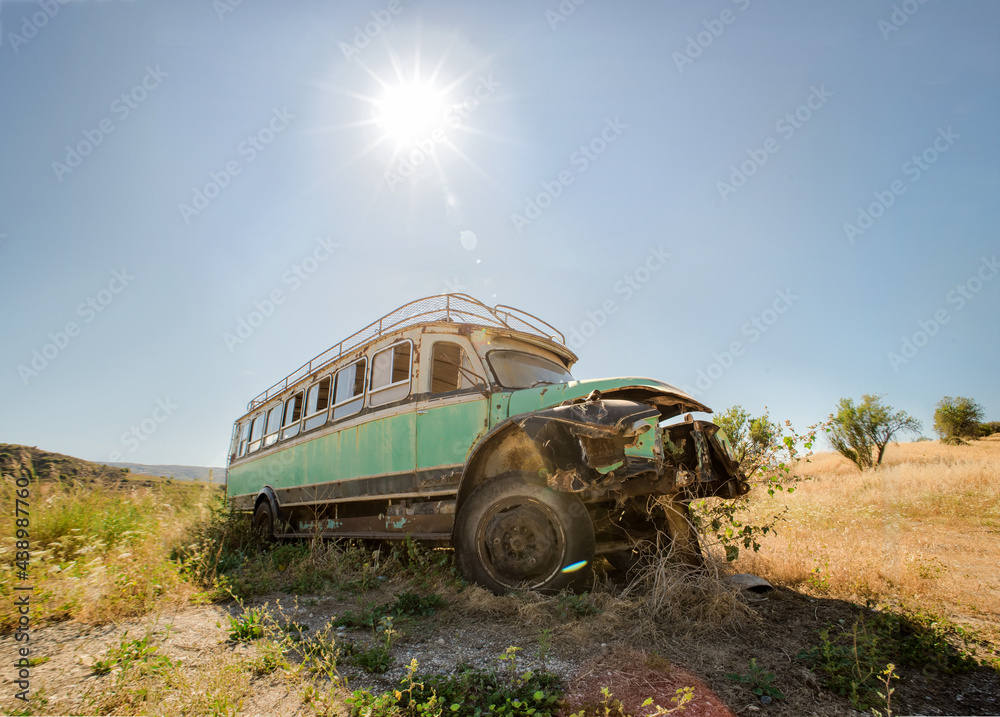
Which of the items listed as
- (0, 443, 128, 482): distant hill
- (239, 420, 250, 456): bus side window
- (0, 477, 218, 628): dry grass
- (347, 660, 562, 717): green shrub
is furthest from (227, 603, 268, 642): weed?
(239, 420, 250, 456): bus side window

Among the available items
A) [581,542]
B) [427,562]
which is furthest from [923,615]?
[427,562]

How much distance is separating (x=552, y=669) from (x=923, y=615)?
3076 mm

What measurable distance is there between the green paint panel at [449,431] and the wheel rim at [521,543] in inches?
34.4

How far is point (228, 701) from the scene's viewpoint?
2.37 m

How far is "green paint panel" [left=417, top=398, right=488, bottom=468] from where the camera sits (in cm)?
495

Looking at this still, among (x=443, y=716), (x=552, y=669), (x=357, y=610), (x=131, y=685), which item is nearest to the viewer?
(x=443, y=716)

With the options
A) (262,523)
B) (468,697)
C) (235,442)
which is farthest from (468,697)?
(235,442)

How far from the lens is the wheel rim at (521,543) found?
4.00m

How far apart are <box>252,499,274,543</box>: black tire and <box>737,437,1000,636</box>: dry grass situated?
7.96 m

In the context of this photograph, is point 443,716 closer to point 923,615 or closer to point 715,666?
point 715,666

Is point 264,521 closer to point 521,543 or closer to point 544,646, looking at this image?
point 521,543

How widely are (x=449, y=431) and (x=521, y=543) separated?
1.52 m

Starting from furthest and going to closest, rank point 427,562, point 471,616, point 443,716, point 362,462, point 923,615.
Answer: point 362,462 → point 427,562 → point 471,616 → point 923,615 → point 443,716

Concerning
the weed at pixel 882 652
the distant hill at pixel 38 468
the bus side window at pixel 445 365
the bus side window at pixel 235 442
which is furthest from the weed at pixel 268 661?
the bus side window at pixel 235 442
